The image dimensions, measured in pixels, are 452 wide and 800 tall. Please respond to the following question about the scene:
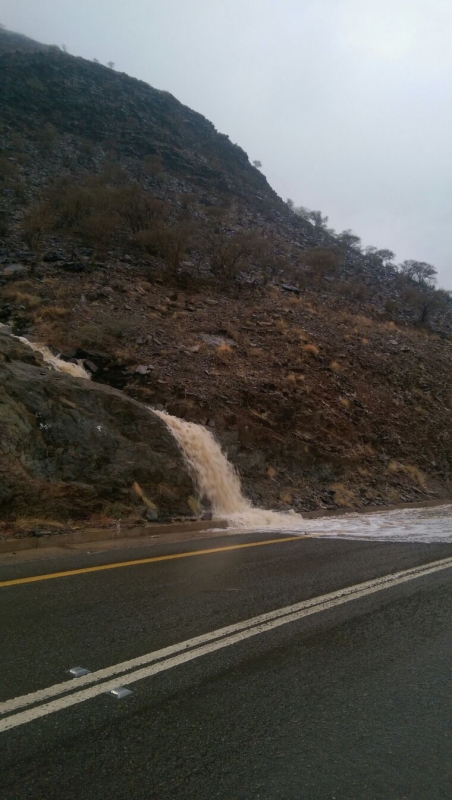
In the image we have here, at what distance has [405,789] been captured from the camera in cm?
266

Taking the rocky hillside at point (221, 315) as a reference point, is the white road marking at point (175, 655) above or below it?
below

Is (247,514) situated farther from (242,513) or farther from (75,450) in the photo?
(75,450)

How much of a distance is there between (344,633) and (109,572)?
10.8 feet

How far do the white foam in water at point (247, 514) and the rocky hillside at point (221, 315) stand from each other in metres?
0.89

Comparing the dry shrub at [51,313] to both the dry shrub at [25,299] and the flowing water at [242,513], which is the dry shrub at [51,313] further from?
the flowing water at [242,513]

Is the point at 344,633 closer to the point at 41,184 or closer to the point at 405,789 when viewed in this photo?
the point at 405,789

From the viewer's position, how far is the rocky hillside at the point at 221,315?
17234 millimetres

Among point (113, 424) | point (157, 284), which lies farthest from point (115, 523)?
point (157, 284)

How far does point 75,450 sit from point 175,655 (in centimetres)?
732

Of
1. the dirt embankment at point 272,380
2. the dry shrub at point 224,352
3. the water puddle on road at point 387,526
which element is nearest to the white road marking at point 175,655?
the water puddle on road at point 387,526

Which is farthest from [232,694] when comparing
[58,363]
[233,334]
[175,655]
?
[233,334]

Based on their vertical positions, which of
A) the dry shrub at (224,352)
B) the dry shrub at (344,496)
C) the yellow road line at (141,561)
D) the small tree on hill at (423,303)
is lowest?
the dry shrub at (344,496)

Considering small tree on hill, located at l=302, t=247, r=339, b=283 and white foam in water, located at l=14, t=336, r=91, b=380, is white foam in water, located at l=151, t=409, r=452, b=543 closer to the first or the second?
white foam in water, located at l=14, t=336, r=91, b=380

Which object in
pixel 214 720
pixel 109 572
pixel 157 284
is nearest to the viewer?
pixel 214 720
